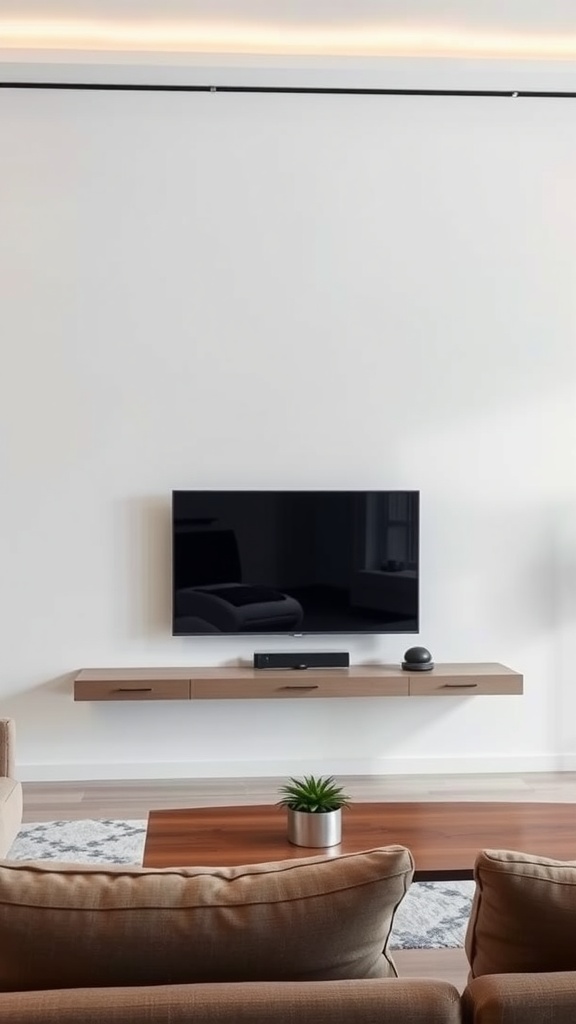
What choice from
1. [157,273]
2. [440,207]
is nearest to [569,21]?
[440,207]

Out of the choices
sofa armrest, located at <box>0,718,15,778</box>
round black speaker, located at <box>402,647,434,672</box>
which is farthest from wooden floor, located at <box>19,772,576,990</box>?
sofa armrest, located at <box>0,718,15,778</box>

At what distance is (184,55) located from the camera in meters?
5.16

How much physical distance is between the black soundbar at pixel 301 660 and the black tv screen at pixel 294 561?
126mm

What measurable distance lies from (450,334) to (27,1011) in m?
4.60

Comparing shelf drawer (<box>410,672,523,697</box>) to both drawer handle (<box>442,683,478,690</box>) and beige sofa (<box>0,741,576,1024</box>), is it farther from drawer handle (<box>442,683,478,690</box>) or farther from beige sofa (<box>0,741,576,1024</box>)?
beige sofa (<box>0,741,576,1024</box>)

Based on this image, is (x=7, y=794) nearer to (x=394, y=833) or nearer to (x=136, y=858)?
(x=136, y=858)

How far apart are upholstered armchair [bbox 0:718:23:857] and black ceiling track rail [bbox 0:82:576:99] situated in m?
3.14

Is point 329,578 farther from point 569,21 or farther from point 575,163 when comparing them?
point 569,21

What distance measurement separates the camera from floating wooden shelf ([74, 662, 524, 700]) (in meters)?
5.02

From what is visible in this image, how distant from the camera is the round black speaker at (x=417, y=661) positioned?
5.20m

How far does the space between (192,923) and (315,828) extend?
1.67 meters

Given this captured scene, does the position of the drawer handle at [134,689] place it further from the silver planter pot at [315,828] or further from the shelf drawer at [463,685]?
the silver planter pot at [315,828]

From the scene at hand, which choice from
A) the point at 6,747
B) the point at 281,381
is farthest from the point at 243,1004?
the point at 281,381

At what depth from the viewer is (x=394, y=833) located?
309 centimetres
